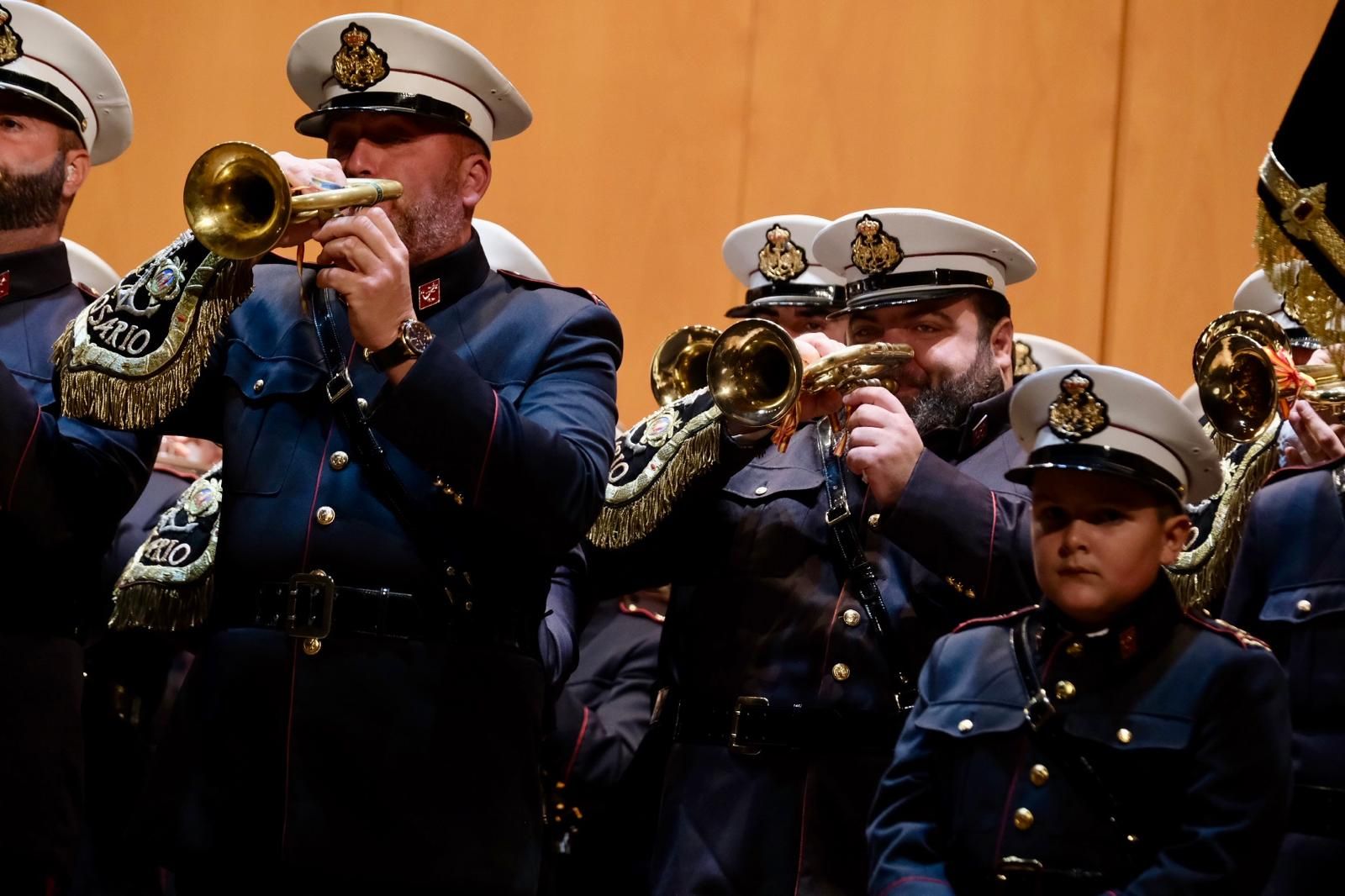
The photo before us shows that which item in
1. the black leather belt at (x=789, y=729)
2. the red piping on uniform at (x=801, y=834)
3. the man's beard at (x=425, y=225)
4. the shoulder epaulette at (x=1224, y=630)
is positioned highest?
the man's beard at (x=425, y=225)

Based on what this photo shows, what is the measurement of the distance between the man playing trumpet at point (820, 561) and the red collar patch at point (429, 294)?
66 centimetres

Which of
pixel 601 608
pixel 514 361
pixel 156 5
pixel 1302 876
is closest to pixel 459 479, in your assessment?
pixel 514 361

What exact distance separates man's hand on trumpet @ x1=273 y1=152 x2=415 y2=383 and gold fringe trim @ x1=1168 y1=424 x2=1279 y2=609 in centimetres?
156

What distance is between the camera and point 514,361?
280 cm

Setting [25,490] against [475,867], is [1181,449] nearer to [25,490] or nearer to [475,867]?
[475,867]

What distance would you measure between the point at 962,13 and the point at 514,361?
3583mm

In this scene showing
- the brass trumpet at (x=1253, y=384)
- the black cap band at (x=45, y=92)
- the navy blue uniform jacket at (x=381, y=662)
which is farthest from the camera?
the black cap band at (x=45, y=92)

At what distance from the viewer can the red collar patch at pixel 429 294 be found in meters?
2.84

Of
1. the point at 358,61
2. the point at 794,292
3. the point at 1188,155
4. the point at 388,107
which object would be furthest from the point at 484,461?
the point at 1188,155

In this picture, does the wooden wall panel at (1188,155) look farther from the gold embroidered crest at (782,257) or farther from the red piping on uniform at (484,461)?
the red piping on uniform at (484,461)

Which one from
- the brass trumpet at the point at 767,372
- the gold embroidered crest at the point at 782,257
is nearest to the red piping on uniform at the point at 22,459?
the brass trumpet at the point at 767,372

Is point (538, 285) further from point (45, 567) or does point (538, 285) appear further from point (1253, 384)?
point (1253, 384)

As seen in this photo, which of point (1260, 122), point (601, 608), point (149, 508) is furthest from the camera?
point (1260, 122)

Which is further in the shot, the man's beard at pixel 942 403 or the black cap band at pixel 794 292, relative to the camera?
the black cap band at pixel 794 292
